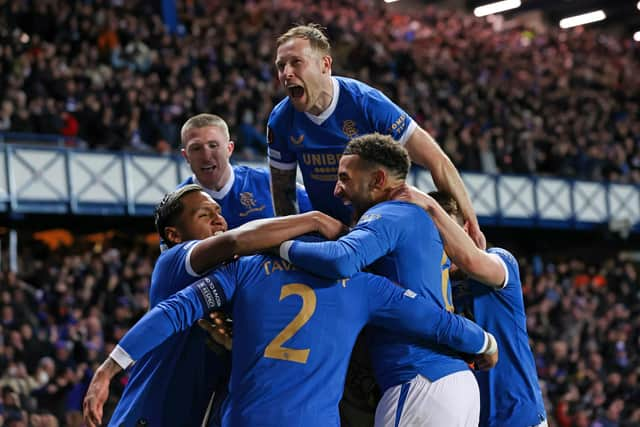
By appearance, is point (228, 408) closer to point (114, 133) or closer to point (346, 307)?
point (346, 307)

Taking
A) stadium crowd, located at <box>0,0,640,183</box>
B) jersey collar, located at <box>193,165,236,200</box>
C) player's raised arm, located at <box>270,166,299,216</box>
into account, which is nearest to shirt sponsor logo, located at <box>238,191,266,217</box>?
jersey collar, located at <box>193,165,236,200</box>

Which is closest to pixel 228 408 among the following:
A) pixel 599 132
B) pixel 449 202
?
pixel 449 202

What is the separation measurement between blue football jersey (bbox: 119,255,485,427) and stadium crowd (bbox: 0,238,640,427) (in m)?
7.69

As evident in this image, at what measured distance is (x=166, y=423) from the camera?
5.04 metres

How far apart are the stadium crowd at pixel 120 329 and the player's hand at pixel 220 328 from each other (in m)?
7.25

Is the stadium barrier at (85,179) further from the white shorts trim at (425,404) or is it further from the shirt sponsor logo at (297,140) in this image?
the white shorts trim at (425,404)

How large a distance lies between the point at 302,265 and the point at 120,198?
15.8 m

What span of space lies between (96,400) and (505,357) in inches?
94.9

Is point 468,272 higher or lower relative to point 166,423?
higher

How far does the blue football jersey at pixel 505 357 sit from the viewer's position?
568 centimetres

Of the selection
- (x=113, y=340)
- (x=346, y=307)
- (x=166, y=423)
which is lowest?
(x=113, y=340)

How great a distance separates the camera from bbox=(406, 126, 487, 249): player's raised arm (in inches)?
228

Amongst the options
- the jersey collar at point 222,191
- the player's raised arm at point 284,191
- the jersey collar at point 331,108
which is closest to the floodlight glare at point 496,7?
the jersey collar at point 222,191

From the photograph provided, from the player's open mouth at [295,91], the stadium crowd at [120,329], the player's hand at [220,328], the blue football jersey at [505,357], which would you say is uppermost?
the player's open mouth at [295,91]
